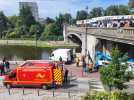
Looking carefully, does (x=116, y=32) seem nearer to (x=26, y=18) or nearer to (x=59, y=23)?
(x=59, y=23)

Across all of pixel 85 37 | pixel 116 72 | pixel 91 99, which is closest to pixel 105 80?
pixel 116 72

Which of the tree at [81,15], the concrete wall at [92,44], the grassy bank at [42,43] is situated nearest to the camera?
the concrete wall at [92,44]

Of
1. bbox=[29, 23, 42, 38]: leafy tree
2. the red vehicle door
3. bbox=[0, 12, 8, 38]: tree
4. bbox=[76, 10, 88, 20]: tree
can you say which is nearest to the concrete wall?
the red vehicle door

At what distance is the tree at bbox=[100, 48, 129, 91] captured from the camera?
30.9 m

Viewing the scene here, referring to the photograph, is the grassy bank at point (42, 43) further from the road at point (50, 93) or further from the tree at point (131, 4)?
the road at point (50, 93)

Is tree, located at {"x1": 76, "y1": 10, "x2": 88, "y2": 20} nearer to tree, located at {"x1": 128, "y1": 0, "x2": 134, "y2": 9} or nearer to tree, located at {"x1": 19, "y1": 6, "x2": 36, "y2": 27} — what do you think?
tree, located at {"x1": 19, "y1": 6, "x2": 36, "y2": 27}

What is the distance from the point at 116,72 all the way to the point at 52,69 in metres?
7.93

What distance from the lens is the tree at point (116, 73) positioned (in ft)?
102

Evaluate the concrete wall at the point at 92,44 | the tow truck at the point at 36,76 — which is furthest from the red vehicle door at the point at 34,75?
the concrete wall at the point at 92,44

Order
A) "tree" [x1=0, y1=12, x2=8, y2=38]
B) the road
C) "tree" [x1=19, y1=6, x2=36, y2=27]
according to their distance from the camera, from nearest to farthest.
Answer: the road
"tree" [x1=19, y1=6, x2=36, y2=27]
"tree" [x1=0, y1=12, x2=8, y2=38]

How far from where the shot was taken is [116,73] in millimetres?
31188

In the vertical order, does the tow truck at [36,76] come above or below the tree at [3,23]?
above

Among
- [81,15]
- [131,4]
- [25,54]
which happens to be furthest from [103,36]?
[81,15]

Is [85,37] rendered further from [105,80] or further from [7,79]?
[105,80]
